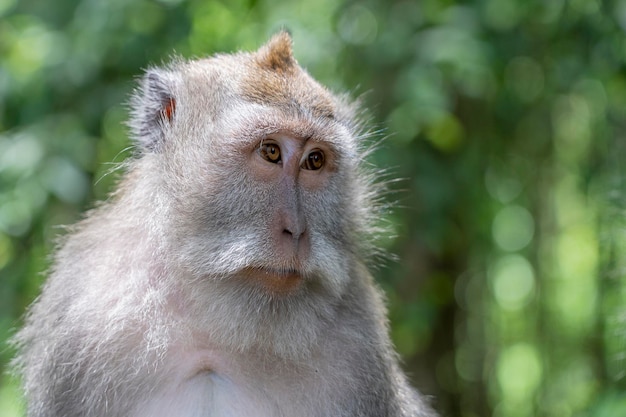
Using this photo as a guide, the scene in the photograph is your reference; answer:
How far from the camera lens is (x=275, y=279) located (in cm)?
337

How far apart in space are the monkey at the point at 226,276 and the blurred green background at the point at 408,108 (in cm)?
57

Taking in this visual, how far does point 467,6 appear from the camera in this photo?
209 inches

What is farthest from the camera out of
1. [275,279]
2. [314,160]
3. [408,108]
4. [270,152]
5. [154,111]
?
[408,108]

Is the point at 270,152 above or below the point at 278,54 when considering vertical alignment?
below

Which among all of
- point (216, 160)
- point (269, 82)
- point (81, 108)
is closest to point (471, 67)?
point (269, 82)

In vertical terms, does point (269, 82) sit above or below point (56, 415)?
above

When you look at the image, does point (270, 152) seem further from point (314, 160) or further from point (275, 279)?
point (275, 279)

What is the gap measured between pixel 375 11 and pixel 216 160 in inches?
106

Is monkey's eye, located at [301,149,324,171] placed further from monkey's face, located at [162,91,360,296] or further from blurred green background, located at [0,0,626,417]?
blurred green background, located at [0,0,626,417]

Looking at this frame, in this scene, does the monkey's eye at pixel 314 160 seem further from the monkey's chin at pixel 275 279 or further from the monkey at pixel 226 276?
the monkey's chin at pixel 275 279

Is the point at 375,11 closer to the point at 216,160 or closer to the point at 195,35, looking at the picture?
the point at 195,35

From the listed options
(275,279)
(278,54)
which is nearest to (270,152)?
(275,279)

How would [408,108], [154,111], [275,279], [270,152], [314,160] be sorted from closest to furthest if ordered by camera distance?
[275,279], [270,152], [314,160], [154,111], [408,108]

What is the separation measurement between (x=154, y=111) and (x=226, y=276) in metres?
0.98
